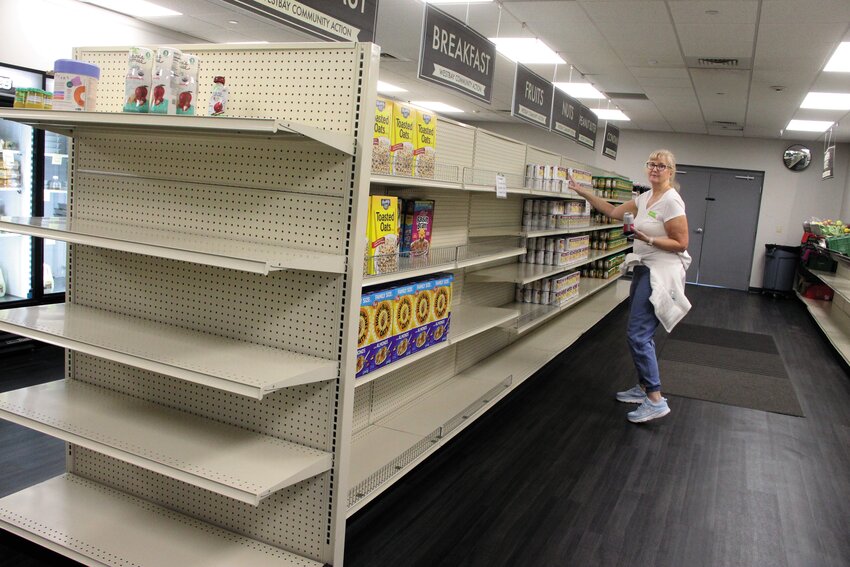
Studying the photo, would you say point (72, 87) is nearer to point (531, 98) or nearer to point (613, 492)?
point (613, 492)

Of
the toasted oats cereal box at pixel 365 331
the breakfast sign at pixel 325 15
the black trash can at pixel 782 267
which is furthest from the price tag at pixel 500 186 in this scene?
the black trash can at pixel 782 267

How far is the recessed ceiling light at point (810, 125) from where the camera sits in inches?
424

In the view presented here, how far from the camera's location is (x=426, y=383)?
4383 millimetres

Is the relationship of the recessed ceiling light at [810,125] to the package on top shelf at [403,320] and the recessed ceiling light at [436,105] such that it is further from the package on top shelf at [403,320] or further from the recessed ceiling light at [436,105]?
the package on top shelf at [403,320]

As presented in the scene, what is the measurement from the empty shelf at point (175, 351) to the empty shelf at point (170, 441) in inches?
12.2

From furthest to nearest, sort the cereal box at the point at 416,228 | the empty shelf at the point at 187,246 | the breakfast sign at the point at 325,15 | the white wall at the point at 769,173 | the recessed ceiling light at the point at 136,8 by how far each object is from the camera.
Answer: the white wall at the point at 769,173 → the recessed ceiling light at the point at 136,8 → the cereal box at the point at 416,228 → the breakfast sign at the point at 325,15 → the empty shelf at the point at 187,246

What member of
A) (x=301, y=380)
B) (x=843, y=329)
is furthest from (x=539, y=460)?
(x=843, y=329)

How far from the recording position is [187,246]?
7.18 ft

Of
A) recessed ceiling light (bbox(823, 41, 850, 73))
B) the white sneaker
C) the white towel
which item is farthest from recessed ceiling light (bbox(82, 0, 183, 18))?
recessed ceiling light (bbox(823, 41, 850, 73))

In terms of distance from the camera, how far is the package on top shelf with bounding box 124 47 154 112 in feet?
7.33

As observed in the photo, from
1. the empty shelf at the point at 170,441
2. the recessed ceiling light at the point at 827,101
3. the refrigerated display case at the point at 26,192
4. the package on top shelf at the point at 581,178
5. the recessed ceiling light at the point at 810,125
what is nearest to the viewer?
the empty shelf at the point at 170,441

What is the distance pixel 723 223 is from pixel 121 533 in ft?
45.6

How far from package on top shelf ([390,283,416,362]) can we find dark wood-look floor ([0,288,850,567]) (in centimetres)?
77

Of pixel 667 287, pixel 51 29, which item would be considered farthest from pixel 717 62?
pixel 51 29
